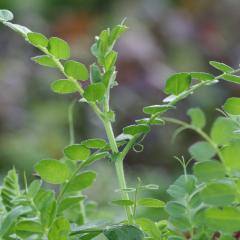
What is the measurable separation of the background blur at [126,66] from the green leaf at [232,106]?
51.4 inches

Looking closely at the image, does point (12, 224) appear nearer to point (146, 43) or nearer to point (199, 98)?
point (199, 98)

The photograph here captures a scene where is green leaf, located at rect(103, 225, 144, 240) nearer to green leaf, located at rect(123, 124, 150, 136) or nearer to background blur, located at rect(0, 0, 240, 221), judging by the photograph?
green leaf, located at rect(123, 124, 150, 136)

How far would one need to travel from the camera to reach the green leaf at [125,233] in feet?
1.10

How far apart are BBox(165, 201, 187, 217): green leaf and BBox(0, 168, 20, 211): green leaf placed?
0.38 feet

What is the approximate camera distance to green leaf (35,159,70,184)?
0.39m

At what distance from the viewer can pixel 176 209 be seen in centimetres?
35

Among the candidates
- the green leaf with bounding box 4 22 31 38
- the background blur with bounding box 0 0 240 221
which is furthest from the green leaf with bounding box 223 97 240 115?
the background blur with bounding box 0 0 240 221

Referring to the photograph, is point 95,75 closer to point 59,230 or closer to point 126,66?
point 59,230

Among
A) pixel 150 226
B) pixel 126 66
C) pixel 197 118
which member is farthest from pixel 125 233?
pixel 126 66

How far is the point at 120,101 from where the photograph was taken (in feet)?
6.80

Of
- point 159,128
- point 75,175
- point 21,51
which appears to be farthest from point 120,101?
point 75,175

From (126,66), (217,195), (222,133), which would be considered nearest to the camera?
(217,195)

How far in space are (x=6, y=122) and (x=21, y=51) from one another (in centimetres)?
32

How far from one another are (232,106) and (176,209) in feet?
0.20
